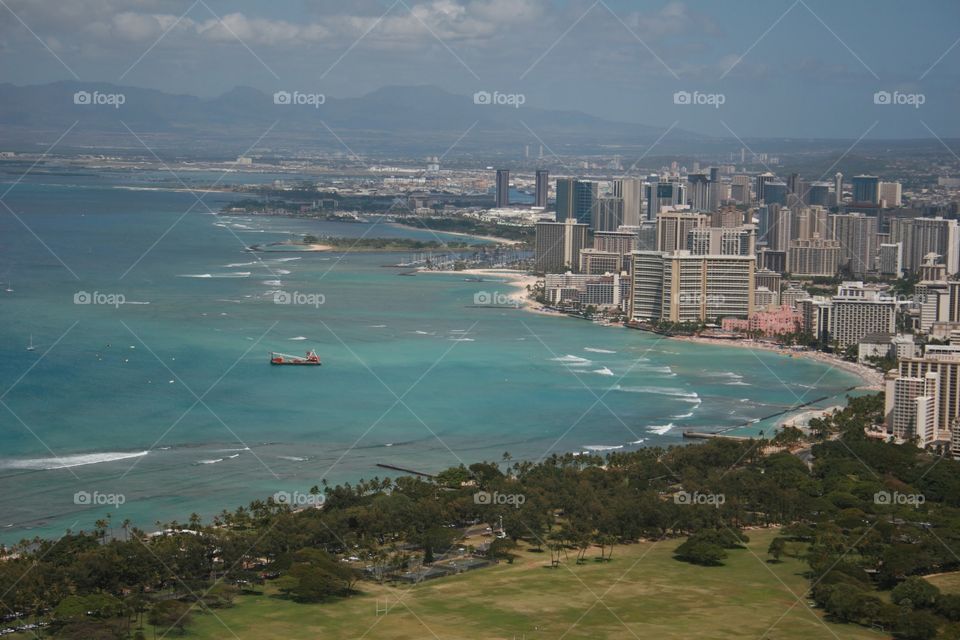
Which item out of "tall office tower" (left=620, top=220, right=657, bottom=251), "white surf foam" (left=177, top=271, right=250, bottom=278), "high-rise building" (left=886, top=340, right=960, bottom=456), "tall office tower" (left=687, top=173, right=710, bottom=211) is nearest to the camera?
"high-rise building" (left=886, top=340, right=960, bottom=456)

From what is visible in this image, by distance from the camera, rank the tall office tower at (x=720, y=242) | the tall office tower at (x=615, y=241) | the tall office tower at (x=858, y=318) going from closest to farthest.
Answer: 1. the tall office tower at (x=858, y=318)
2. the tall office tower at (x=720, y=242)
3. the tall office tower at (x=615, y=241)

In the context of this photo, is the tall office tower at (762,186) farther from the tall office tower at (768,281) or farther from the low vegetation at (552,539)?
the low vegetation at (552,539)

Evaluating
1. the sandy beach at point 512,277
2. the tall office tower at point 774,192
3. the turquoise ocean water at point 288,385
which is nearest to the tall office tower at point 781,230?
the tall office tower at point 774,192

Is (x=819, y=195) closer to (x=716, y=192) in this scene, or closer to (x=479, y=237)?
(x=716, y=192)

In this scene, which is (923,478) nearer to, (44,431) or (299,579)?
(299,579)

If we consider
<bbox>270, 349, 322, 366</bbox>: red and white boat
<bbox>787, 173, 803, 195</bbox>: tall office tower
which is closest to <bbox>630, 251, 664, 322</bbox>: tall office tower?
<bbox>270, 349, 322, 366</bbox>: red and white boat

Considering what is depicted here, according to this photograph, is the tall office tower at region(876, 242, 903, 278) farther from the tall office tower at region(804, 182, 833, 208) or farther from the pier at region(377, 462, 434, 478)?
the pier at region(377, 462, 434, 478)

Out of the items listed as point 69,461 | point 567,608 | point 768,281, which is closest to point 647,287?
point 768,281
